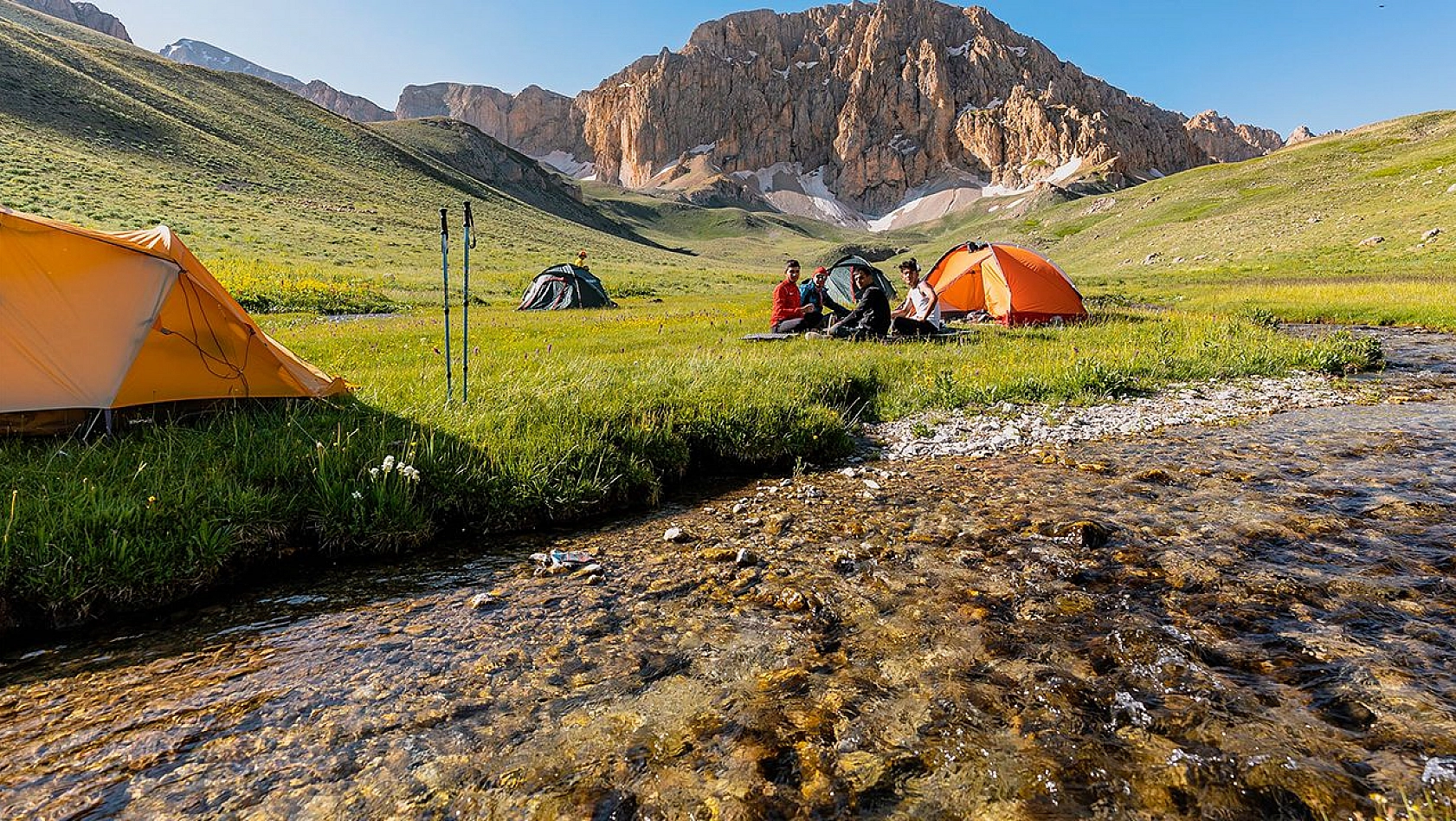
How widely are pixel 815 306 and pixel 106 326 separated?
16465mm

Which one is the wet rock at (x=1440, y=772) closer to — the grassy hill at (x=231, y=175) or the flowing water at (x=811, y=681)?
the flowing water at (x=811, y=681)

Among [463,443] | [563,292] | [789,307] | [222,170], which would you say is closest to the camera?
[463,443]

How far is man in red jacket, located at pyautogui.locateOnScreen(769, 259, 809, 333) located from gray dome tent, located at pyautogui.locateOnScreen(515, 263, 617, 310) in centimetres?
1467

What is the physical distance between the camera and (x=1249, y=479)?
7906 millimetres

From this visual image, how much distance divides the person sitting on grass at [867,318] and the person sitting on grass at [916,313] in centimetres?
50

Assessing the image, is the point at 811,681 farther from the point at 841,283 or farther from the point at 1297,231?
the point at 1297,231

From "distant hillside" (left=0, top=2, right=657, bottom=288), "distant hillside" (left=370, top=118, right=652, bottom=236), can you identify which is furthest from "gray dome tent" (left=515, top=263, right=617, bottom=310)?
"distant hillside" (left=370, top=118, right=652, bottom=236)

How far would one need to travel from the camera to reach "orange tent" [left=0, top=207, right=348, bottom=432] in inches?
274

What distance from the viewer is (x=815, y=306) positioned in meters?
20.8

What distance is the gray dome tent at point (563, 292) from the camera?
32219mm

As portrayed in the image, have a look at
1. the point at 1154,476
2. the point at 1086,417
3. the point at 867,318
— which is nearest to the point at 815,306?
the point at 867,318

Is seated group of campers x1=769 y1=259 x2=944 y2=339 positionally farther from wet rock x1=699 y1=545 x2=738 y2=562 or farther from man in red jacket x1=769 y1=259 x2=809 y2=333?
wet rock x1=699 y1=545 x2=738 y2=562

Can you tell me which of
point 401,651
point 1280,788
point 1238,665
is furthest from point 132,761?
point 1238,665

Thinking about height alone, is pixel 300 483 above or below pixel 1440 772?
above
